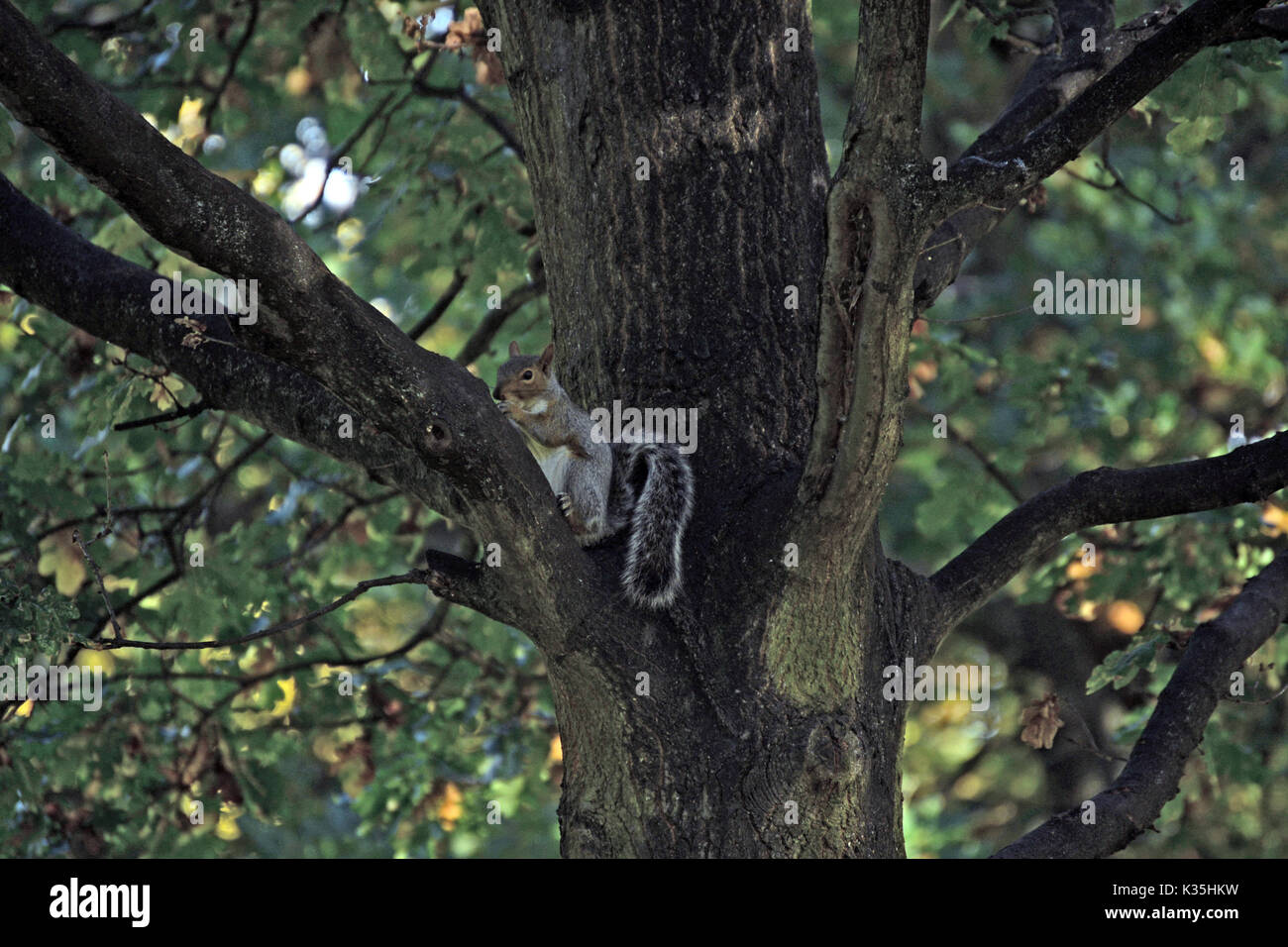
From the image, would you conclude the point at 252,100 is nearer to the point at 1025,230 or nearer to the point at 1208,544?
the point at 1208,544

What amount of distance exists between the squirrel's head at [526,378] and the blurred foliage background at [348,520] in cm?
90

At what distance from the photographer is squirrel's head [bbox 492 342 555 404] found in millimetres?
4023

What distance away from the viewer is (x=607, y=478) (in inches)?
141

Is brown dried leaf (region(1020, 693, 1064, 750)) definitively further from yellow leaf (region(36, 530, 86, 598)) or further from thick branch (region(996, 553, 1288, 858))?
yellow leaf (region(36, 530, 86, 598))

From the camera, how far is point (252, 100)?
6344 millimetres

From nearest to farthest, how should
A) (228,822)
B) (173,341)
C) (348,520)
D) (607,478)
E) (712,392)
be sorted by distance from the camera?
1. (712,392)
2. (173,341)
3. (607,478)
4. (228,822)
5. (348,520)

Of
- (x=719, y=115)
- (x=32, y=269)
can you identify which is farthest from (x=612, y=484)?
(x=32, y=269)

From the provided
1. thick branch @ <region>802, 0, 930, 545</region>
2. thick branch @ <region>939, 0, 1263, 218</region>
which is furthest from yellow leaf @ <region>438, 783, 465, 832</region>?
thick branch @ <region>939, 0, 1263, 218</region>

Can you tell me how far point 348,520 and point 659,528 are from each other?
3.56 meters

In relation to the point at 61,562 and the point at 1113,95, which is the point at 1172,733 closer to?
the point at 1113,95

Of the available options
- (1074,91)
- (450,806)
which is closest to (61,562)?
(450,806)

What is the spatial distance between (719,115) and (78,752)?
4.01m

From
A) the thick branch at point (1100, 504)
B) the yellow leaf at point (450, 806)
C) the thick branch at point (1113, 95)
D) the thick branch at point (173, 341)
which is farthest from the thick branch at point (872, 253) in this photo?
the yellow leaf at point (450, 806)

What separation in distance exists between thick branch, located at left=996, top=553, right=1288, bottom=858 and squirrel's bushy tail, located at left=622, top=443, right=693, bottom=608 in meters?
1.03
